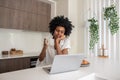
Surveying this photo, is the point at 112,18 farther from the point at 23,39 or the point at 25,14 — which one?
the point at 23,39

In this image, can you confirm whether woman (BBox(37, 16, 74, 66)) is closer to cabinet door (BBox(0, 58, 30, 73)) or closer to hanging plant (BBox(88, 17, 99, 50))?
cabinet door (BBox(0, 58, 30, 73))

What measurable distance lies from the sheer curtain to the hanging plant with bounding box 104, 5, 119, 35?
0.16 m

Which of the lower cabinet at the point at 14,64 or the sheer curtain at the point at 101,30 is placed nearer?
the lower cabinet at the point at 14,64

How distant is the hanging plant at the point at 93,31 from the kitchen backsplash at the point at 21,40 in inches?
58.3

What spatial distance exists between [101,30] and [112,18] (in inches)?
18.4

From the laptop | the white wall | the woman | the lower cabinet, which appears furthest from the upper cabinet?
the laptop

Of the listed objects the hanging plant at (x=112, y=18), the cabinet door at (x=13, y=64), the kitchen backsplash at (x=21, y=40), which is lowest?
the cabinet door at (x=13, y=64)

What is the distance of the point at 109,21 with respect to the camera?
3.23m

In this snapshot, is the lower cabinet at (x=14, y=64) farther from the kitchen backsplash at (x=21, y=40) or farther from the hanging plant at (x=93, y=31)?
the hanging plant at (x=93, y=31)

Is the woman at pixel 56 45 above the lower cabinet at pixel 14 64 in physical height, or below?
above

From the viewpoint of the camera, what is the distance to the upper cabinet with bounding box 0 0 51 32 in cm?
299

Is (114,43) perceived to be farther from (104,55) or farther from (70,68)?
(70,68)

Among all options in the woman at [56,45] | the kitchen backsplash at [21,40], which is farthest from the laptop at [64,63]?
the kitchen backsplash at [21,40]

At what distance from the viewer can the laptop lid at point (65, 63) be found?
1.01m
